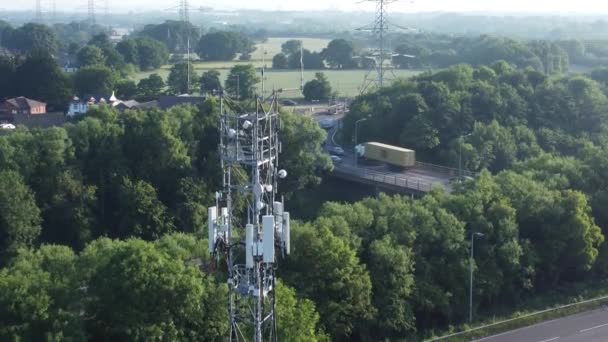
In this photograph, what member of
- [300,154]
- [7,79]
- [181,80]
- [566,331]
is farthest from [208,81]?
[566,331]

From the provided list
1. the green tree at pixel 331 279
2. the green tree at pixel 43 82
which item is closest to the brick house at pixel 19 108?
the green tree at pixel 43 82

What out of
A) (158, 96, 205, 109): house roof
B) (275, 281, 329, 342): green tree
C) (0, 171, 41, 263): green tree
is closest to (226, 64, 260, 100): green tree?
(158, 96, 205, 109): house roof

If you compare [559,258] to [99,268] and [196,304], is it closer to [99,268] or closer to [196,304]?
[196,304]

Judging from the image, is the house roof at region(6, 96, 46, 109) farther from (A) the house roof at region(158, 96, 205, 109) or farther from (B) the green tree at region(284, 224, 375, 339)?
(B) the green tree at region(284, 224, 375, 339)

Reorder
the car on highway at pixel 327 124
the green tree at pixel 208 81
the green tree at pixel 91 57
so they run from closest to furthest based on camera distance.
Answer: the car on highway at pixel 327 124 → the green tree at pixel 208 81 → the green tree at pixel 91 57

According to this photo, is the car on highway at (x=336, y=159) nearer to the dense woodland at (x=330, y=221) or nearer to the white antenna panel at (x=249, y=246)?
the dense woodland at (x=330, y=221)

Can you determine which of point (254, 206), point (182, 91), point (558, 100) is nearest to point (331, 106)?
point (182, 91)
